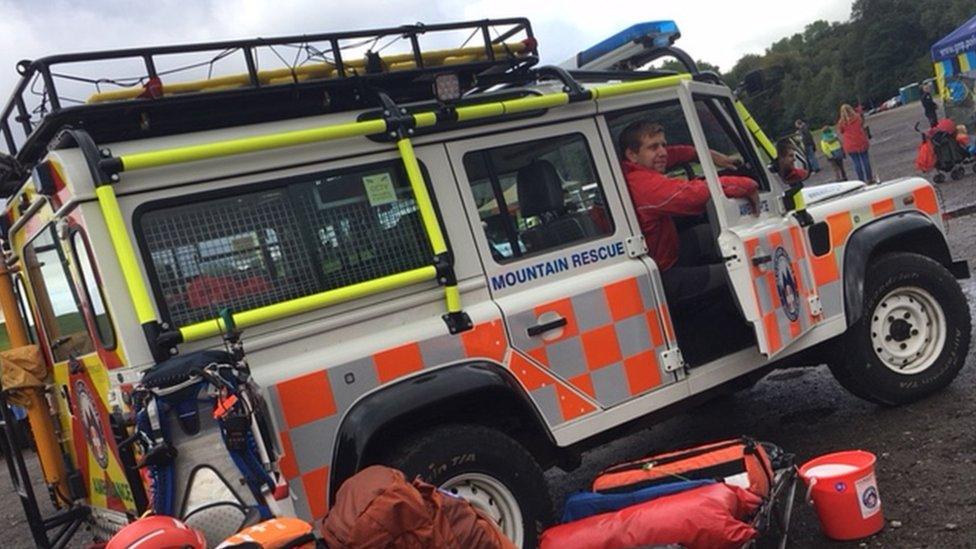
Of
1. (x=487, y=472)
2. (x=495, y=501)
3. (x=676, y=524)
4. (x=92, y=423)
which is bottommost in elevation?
(x=676, y=524)

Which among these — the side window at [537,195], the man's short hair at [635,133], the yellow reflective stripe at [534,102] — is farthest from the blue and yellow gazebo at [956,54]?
the yellow reflective stripe at [534,102]

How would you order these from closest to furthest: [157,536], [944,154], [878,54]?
[157,536]
[944,154]
[878,54]

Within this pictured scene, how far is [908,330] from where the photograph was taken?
5.07m

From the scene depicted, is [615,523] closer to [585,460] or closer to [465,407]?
[465,407]

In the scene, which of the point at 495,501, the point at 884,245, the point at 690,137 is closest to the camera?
the point at 495,501

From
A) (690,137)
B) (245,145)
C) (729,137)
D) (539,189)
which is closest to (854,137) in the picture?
(729,137)

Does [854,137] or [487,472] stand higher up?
[854,137]

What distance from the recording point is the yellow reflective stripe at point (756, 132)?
16.2 ft

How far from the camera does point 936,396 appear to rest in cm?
504

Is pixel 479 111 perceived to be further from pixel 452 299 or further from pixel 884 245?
pixel 884 245

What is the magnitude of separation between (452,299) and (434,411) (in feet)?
1.58

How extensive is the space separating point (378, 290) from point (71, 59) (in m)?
1.52

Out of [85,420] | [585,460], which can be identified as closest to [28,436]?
[85,420]

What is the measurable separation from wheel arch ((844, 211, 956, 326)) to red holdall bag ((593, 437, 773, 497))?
139 centimetres
